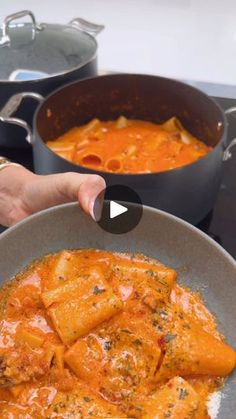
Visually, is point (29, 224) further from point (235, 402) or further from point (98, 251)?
point (235, 402)

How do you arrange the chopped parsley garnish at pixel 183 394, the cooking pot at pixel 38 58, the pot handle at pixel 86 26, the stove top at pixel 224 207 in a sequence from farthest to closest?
1. the pot handle at pixel 86 26
2. the cooking pot at pixel 38 58
3. the stove top at pixel 224 207
4. the chopped parsley garnish at pixel 183 394

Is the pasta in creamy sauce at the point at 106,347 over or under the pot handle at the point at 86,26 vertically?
under

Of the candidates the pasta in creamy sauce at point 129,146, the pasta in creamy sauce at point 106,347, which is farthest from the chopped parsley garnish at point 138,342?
the pasta in creamy sauce at point 129,146

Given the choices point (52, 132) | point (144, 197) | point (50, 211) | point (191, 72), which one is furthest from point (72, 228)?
point (191, 72)

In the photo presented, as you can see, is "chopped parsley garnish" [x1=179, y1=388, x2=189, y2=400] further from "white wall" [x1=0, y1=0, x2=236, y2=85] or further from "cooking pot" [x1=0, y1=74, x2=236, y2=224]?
"white wall" [x1=0, y1=0, x2=236, y2=85]

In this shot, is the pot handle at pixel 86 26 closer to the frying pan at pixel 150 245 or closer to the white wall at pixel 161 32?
the white wall at pixel 161 32
